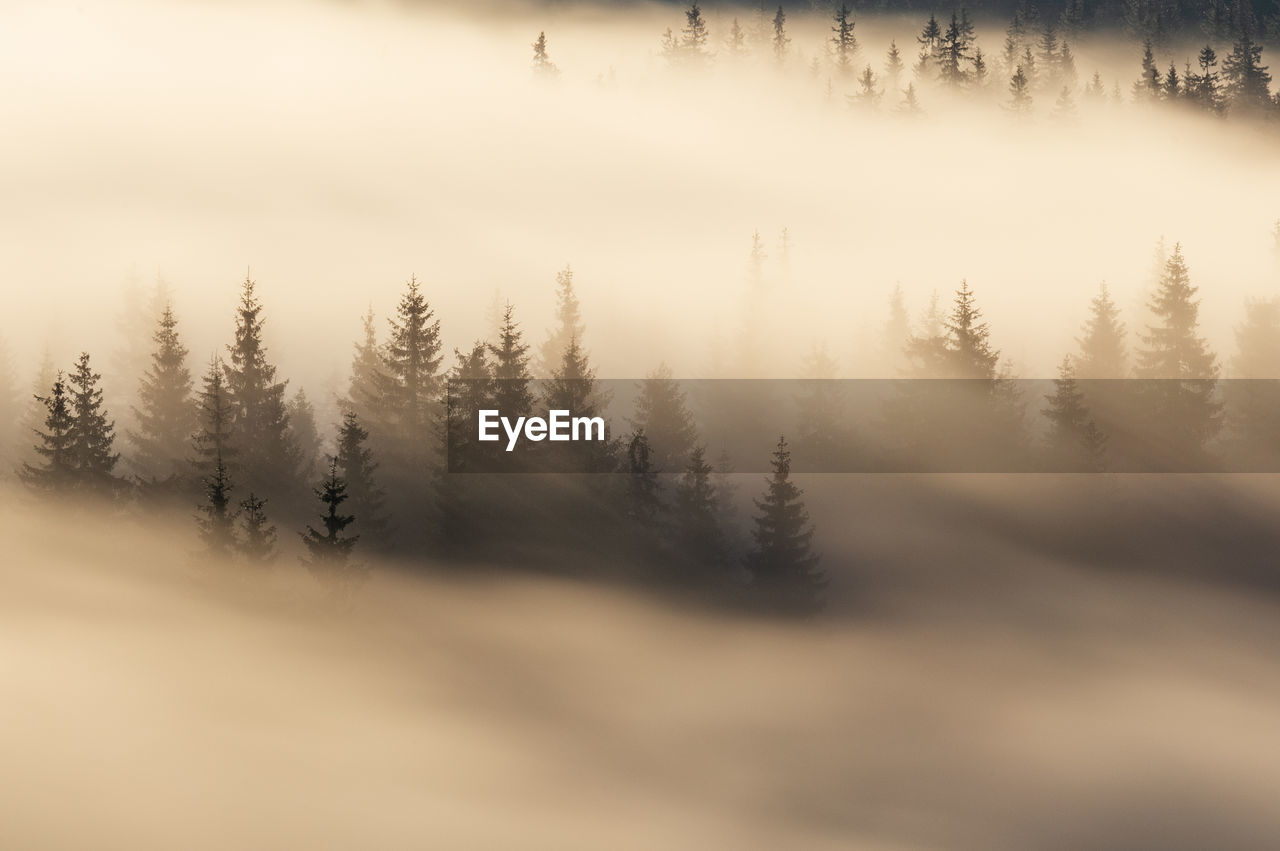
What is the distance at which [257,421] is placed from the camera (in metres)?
64.1

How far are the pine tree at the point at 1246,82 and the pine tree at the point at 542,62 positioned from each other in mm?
83359

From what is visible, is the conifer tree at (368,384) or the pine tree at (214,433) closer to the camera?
the pine tree at (214,433)

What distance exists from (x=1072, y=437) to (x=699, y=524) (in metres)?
19.5

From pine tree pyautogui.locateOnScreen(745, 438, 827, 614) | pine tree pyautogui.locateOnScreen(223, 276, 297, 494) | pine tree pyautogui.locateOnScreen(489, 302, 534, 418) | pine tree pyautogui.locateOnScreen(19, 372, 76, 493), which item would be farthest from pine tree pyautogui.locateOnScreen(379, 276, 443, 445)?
pine tree pyautogui.locateOnScreen(745, 438, 827, 614)

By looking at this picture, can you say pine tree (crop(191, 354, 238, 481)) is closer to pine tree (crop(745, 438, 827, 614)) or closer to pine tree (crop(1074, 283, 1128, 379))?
pine tree (crop(745, 438, 827, 614))

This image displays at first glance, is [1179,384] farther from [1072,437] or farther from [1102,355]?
[1072,437]

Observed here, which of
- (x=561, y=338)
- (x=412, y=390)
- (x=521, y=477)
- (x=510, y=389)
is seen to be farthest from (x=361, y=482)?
(x=561, y=338)

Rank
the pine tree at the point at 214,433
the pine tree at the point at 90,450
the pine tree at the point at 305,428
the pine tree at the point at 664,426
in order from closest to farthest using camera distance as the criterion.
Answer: the pine tree at the point at 90,450, the pine tree at the point at 214,433, the pine tree at the point at 664,426, the pine tree at the point at 305,428

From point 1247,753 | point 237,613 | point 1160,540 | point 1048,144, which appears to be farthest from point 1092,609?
point 1048,144

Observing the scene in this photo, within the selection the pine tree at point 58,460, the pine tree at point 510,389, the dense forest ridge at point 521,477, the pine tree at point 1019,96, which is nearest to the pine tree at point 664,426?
the dense forest ridge at point 521,477

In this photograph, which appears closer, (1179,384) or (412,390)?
(412,390)

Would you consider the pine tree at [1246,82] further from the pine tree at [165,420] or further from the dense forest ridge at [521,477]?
the pine tree at [165,420]

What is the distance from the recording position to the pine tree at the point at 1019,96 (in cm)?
16475

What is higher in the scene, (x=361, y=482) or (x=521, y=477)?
(x=521, y=477)
